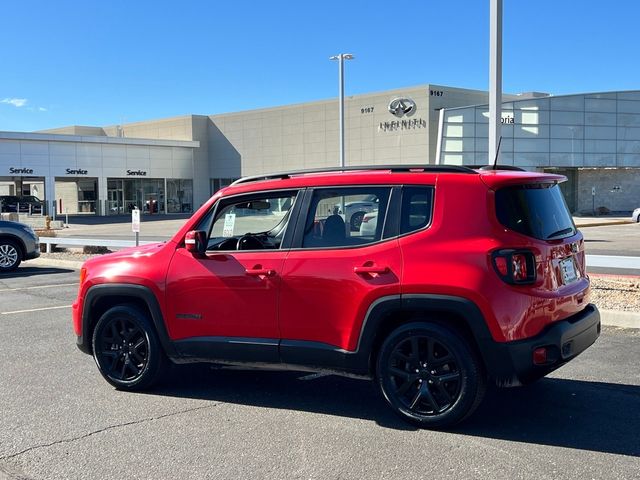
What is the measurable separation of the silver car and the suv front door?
36.0ft

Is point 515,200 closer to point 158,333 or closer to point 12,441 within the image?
point 158,333

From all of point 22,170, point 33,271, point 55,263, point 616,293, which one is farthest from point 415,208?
point 22,170

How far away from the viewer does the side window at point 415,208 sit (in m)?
4.46

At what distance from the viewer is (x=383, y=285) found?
4.40 m

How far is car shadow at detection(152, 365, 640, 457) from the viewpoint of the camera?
4.36 m

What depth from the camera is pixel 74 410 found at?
5020mm

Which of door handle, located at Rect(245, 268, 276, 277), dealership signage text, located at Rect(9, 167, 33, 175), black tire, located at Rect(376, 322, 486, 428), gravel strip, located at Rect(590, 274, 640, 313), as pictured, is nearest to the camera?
black tire, located at Rect(376, 322, 486, 428)

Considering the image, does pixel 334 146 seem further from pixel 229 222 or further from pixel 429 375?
pixel 429 375

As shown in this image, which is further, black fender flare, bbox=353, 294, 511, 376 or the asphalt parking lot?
black fender flare, bbox=353, 294, 511, 376

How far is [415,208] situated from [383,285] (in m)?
0.60

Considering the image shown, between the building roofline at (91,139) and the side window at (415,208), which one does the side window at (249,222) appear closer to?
the side window at (415,208)

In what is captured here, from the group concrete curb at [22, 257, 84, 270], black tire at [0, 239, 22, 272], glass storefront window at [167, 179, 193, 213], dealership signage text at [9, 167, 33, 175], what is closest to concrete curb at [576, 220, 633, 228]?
concrete curb at [22, 257, 84, 270]

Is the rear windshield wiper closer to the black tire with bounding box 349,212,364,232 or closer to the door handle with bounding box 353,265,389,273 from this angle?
the door handle with bounding box 353,265,389,273

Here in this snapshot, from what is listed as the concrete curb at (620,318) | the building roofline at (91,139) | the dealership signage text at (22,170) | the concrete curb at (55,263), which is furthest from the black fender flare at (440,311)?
the building roofline at (91,139)
